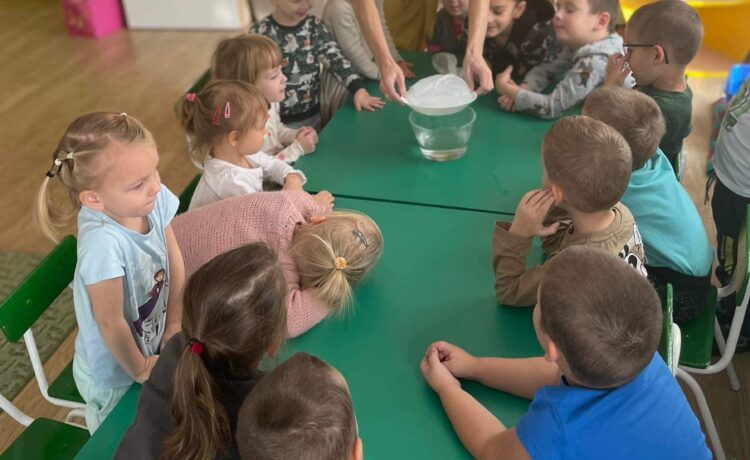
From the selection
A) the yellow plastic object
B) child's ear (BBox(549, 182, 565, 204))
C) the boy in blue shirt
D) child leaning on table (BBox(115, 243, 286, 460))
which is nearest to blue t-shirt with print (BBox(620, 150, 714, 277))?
the boy in blue shirt

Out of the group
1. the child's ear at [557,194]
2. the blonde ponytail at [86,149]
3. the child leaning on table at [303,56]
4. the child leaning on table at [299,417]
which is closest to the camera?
the child leaning on table at [299,417]

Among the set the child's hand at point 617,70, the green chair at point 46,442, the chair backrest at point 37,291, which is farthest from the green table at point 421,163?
the green chair at point 46,442

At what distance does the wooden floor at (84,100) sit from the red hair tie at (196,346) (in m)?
1.34

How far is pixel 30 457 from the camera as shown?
1.49m

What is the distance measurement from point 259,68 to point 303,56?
0.40m

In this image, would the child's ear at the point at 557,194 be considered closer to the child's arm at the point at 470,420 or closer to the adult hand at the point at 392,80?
the child's arm at the point at 470,420

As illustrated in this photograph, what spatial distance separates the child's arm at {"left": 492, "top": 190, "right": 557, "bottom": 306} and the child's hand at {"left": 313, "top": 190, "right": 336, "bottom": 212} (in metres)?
0.53

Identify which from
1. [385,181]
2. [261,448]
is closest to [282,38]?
[385,181]

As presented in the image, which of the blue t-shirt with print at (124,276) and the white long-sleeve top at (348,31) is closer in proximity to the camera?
the blue t-shirt with print at (124,276)

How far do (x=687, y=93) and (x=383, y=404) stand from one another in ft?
4.89

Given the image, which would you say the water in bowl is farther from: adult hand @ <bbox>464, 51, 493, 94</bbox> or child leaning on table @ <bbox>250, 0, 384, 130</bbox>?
child leaning on table @ <bbox>250, 0, 384, 130</bbox>

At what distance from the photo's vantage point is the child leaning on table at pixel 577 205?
4.88ft

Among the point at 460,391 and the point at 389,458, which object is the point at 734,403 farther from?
the point at 389,458

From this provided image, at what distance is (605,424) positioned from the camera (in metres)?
1.11
